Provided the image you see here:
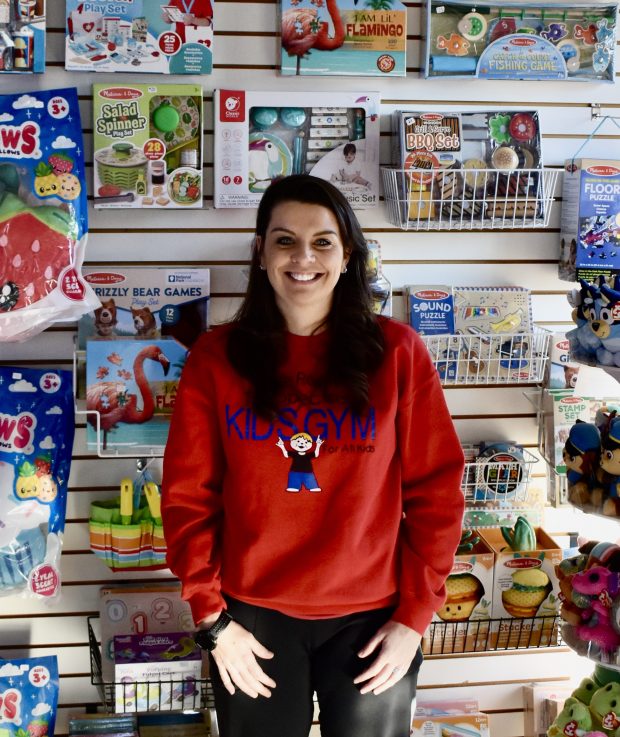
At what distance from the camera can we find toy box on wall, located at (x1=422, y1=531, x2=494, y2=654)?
8.97ft

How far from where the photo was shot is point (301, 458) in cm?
198

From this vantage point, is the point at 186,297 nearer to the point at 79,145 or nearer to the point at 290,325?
the point at 79,145

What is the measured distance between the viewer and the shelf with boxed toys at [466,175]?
2623mm

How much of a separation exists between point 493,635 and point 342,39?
5.84 feet

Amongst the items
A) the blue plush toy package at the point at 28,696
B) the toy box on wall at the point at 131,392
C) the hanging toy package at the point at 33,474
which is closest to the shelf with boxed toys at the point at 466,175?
the toy box on wall at the point at 131,392

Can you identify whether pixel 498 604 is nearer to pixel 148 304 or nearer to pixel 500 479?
pixel 500 479


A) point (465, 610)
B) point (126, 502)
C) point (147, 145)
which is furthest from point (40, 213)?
point (465, 610)

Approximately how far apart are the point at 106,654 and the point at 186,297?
1089 millimetres

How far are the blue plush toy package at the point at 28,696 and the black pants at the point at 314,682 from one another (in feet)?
3.02

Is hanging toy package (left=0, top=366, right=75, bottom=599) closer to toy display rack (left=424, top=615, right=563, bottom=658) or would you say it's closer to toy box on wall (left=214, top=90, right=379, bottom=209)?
toy box on wall (left=214, top=90, right=379, bottom=209)

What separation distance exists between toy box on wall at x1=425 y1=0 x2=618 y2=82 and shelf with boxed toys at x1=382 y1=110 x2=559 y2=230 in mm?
154

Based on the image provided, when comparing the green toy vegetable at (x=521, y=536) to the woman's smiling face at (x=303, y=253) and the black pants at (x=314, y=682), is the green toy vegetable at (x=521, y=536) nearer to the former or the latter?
the black pants at (x=314, y=682)

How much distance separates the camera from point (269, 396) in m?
1.99

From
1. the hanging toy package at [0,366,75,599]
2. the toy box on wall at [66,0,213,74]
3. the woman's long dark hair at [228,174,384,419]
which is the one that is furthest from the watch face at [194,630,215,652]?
the toy box on wall at [66,0,213,74]
